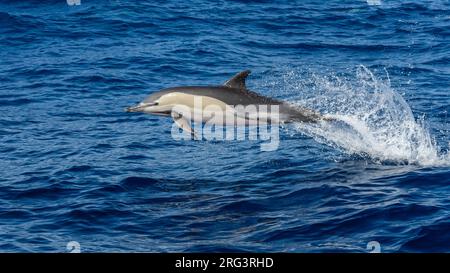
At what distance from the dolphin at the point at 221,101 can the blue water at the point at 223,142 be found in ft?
3.81

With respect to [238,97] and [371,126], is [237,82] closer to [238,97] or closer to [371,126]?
[238,97]

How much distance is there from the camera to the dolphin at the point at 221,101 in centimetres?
1582

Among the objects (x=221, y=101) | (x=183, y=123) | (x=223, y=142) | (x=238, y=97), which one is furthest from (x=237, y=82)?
(x=223, y=142)

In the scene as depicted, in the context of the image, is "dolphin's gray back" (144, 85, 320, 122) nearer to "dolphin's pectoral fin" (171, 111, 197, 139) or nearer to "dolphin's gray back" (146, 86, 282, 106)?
"dolphin's gray back" (146, 86, 282, 106)

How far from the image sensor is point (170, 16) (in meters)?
29.4

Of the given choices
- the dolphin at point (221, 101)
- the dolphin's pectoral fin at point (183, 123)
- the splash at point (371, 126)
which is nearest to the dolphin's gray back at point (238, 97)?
the dolphin at point (221, 101)

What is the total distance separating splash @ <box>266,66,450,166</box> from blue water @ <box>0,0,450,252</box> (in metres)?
0.05

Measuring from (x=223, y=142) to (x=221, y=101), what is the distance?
11.6 ft

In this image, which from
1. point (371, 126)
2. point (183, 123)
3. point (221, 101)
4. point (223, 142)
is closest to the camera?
point (221, 101)

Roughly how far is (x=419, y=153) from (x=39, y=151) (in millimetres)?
7488

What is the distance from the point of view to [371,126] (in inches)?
743

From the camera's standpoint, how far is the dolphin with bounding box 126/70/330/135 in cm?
1582

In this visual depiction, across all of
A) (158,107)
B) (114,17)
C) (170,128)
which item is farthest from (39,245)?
(114,17)

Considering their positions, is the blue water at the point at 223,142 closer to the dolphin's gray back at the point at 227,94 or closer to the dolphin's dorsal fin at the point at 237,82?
the dolphin's gray back at the point at 227,94
